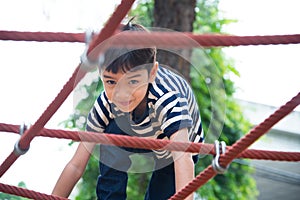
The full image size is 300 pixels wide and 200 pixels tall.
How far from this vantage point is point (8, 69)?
3080 millimetres

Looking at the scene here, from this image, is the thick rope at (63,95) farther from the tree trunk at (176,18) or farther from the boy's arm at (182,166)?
the tree trunk at (176,18)

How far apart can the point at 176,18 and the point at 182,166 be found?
1457mm

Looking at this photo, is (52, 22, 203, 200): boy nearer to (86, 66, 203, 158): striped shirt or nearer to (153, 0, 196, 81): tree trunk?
(86, 66, 203, 158): striped shirt

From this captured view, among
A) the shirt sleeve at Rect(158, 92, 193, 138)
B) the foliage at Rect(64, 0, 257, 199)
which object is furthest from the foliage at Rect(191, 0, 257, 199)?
the shirt sleeve at Rect(158, 92, 193, 138)

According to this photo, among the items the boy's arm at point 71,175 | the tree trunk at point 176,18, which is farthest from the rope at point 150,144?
the tree trunk at point 176,18

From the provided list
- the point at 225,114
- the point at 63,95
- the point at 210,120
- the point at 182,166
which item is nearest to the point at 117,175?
the point at 182,166

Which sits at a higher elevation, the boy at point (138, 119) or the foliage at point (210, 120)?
the boy at point (138, 119)

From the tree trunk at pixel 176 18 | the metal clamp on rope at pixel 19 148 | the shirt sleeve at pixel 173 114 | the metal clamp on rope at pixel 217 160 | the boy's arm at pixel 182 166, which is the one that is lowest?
the tree trunk at pixel 176 18

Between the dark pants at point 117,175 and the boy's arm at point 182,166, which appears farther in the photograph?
the dark pants at point 117,175

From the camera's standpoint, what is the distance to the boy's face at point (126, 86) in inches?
51.1

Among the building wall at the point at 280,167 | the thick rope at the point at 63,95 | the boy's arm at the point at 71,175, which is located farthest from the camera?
the building wall at the point at 280,167

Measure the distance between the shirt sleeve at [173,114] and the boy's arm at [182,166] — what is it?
0.01 meters

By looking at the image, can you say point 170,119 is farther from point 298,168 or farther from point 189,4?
point 298,168

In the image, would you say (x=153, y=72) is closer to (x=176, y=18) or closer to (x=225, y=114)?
(x=176, y=18)
